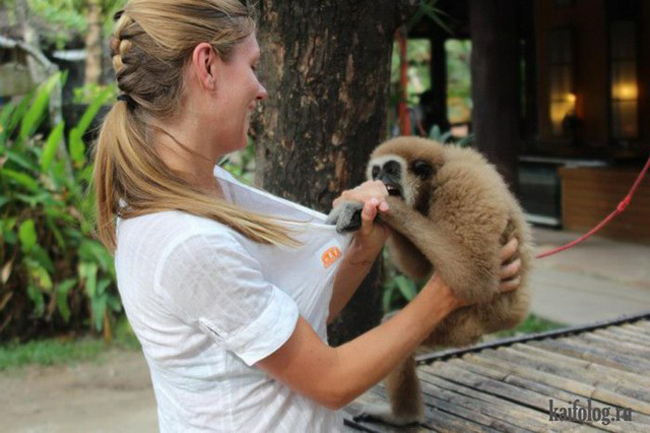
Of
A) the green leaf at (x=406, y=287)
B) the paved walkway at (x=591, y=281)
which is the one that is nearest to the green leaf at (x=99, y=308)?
the green leaf at (x=406, y=287)

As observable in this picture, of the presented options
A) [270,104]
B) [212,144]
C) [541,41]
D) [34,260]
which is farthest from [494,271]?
[541,41]

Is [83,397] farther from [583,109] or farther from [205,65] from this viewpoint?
[583,109]

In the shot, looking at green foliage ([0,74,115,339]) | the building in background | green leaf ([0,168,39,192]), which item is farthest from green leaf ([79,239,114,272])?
the building in background

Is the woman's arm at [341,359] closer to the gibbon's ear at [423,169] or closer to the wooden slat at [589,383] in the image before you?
the gibbon's ear at [423,169]

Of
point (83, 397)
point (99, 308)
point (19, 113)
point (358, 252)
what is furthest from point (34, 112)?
point (358, 252)

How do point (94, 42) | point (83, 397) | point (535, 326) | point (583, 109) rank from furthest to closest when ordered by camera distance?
point (583, 109) < point (94, 42) < point (535, 326) < point (83, 397)

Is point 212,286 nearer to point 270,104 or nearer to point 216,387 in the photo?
point 216,387

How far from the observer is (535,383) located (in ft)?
8.89

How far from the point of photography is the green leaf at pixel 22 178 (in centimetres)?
601

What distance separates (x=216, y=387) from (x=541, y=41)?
9977mm

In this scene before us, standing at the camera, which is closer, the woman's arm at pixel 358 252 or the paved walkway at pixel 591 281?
the woman's arm at pixel 358 252

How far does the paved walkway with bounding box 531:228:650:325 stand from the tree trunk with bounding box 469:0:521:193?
978mm

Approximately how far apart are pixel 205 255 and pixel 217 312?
4.1 inches

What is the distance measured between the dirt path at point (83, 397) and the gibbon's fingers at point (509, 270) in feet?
10.2
